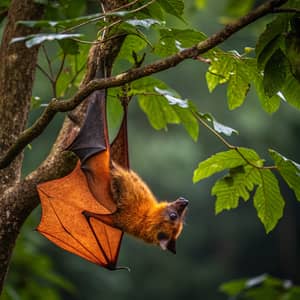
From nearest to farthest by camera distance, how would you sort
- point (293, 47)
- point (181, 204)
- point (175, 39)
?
point (293, 47) → point (175, 39) → point (181, 204)

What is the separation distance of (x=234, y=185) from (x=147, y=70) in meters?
1.30

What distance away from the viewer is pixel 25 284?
274 inches

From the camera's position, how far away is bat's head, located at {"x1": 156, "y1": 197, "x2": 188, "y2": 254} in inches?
221

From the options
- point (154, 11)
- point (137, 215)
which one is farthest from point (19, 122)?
point (137, 215)

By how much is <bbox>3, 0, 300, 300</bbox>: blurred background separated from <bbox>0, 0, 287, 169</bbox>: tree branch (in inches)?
823

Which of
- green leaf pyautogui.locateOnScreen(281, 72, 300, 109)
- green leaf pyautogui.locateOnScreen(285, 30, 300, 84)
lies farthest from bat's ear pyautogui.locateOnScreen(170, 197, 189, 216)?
green leaf pyautogui.locateOnScreen(285, 30, 300, 84)

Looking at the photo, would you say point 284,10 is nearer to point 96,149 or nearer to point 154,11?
point 154,11

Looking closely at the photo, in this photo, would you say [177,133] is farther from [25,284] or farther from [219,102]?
[25,284]

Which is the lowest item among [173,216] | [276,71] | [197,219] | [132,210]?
[197,219]

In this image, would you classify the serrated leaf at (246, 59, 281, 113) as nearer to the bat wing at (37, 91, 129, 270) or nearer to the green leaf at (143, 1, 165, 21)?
the green leaf at (143, 1, 165, 21)

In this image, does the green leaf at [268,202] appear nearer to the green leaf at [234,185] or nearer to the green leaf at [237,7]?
the green leaf at [234,185]

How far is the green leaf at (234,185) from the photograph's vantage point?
447 centimetres

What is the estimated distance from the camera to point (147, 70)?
349 cm

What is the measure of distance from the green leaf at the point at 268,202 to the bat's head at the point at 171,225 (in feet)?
3.83
